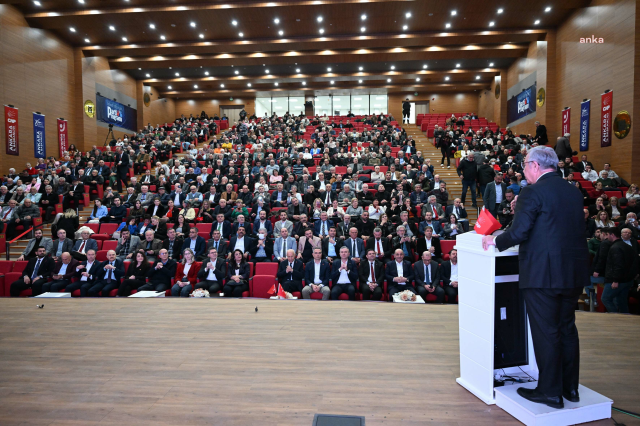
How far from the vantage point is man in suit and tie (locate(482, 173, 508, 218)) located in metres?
7.77

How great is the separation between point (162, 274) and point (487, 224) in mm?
5086

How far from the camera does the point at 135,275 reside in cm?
590

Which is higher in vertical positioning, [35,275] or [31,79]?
[31,79]

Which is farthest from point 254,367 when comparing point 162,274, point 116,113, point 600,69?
point 116,113

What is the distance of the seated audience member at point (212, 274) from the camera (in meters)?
5.58

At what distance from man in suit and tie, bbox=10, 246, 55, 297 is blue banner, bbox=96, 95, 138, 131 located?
12.4 metres

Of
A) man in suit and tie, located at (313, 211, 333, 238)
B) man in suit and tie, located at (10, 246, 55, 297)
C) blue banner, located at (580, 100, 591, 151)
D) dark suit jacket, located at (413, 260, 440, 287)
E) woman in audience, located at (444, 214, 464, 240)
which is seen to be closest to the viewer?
dark suit jacket, located at (413, 260, 440, 287)

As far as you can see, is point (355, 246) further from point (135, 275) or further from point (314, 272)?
point (135, 275)

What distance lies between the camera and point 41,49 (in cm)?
1330

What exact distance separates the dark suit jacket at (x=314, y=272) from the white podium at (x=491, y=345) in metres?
3.39

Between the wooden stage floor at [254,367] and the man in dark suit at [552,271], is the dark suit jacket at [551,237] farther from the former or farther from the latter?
the wooden stage floor at [254,367]

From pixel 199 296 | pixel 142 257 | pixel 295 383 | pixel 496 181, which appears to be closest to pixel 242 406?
pixel 295 383

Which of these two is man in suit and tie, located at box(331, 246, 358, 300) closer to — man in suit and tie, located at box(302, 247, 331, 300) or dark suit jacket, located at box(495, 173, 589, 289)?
man in suit and tie, located at box(302, 247, 331, 300)

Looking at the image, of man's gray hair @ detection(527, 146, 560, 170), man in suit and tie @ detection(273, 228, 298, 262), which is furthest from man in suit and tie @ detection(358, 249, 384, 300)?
man's gray hair @ detection(527, 146, 560, 170)
